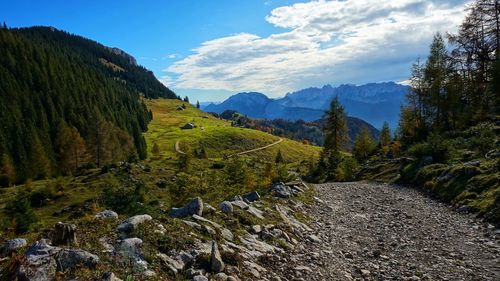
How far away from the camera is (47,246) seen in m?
8.31

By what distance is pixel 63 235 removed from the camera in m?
8.88

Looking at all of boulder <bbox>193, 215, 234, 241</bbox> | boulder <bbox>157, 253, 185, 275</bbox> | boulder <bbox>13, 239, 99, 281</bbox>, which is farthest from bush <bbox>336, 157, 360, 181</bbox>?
boulder <bbox>13, 239, 99, 281</bbox>

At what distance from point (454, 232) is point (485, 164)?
12.8m

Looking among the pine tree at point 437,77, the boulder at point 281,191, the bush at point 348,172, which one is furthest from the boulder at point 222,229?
the pine tree at point 437,77

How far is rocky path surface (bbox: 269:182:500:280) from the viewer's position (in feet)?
39.9

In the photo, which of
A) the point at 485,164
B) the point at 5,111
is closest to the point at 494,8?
the point at 485,164

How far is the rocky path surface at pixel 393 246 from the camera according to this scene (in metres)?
12.2

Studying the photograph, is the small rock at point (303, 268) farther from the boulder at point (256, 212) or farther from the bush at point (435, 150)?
the bush at point (435, 150)

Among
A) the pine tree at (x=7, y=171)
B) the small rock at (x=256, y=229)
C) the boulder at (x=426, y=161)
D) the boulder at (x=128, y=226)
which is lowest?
the pine tree at (x=7, y=171)

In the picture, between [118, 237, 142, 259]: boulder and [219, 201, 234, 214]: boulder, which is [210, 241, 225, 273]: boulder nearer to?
[118, 237, 142, 259]: boulder

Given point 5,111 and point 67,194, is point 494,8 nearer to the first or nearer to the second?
point 67,194

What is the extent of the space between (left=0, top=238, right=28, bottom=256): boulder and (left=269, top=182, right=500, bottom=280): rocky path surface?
283 inches

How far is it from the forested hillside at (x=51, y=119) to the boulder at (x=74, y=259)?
98.0 metres

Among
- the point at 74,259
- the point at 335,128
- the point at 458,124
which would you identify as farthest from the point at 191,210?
the point at 335,128
